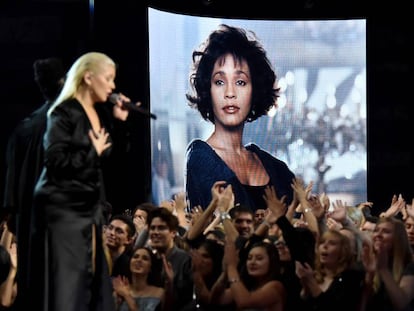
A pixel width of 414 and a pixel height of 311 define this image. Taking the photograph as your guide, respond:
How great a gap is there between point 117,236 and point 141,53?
186 inches

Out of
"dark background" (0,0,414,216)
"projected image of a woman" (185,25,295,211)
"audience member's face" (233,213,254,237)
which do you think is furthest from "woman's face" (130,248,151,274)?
"projected image of a woman" (185,25,295,211)

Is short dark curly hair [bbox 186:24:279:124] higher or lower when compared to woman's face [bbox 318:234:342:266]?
higher

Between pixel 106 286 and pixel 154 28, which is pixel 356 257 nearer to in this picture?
pixel 106 286

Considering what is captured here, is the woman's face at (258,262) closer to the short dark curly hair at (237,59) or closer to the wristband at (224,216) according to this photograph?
the wristband at (224,216)

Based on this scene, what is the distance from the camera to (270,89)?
43.7ft

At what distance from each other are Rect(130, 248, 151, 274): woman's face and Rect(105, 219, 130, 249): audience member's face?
0.63 meters

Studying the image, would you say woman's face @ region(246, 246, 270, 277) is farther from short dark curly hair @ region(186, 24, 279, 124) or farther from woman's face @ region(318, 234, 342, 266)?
short dark curly hair @ region(186, 24, 279, 124)

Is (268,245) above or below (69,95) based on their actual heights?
below

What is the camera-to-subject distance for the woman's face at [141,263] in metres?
6.93

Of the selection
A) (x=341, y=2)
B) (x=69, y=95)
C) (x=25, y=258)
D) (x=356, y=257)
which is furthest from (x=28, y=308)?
(x=341, y=2)

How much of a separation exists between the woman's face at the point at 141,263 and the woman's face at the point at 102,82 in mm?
1557

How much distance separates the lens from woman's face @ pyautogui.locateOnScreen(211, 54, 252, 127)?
12961 millimetres

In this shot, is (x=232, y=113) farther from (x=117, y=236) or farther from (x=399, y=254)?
(x=399, y=254)

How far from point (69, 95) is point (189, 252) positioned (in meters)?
2.02
